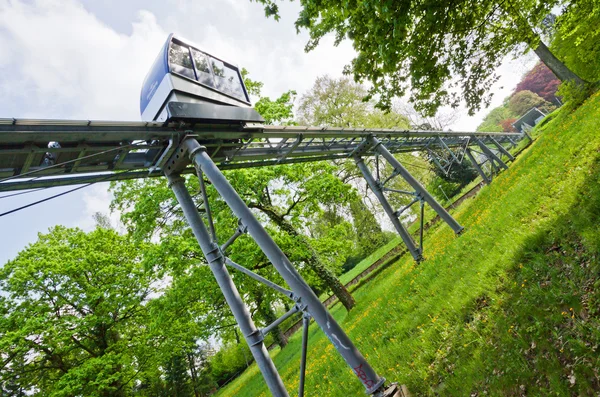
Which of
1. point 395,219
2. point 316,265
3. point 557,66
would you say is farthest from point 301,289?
point 557,66

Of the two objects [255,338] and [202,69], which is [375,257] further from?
[202,69]

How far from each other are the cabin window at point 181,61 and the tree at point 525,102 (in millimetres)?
71055

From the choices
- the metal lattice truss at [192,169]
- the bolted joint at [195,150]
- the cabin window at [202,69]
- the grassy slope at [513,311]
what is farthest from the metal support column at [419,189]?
the bolted joint at [195,150]

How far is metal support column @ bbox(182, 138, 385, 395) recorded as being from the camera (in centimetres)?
429

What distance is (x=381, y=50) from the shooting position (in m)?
4.65

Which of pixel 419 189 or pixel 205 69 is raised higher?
pixel 205 69

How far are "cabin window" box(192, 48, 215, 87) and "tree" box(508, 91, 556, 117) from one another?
232ft

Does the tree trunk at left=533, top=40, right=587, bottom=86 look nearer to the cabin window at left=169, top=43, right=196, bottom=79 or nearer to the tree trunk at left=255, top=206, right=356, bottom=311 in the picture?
the tree trunk at left=255, top=206, right=356, bottom=311

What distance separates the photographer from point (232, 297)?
218 inches

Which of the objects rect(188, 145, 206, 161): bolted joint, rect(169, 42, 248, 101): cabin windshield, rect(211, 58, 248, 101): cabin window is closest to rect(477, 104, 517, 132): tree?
rect(211, 58, 248, 101): cabin window

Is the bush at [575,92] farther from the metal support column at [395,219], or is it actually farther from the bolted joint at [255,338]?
the bolted joint at [255,338]

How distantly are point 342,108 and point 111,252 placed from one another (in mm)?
21590

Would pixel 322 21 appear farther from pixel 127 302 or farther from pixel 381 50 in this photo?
pixel 127 302

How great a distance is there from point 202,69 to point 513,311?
277 inches
